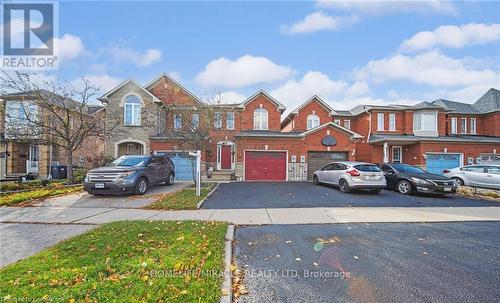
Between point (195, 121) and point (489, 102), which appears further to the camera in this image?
point (489, 102)

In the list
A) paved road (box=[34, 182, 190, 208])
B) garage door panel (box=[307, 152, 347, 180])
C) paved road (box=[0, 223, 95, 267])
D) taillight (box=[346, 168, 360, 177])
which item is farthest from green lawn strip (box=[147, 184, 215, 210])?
garage door panel (box=[307, 152, 347, 180])

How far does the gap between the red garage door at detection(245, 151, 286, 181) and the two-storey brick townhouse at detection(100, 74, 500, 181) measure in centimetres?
7

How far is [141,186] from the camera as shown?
10.8 m

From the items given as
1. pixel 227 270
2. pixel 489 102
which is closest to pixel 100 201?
pixel 227 270

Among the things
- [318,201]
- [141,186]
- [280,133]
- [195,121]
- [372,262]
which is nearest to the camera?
[372,262]

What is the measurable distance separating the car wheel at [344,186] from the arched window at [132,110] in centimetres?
1588

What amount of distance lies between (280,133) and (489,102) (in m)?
24.8

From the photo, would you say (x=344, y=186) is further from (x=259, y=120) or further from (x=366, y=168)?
(x=259, y=120)

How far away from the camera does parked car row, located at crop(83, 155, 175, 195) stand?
986cm

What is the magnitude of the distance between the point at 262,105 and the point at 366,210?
15008 mm

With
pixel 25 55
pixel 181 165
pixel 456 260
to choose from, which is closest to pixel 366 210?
pixel 456 260

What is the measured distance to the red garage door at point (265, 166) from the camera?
17.7 metres

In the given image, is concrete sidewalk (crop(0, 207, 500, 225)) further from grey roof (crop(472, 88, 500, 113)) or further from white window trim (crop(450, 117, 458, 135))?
grey roof (crop(472, 88, 500, 113))

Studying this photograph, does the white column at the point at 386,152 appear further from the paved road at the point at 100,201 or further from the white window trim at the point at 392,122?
the paved road at the point at 100,201
